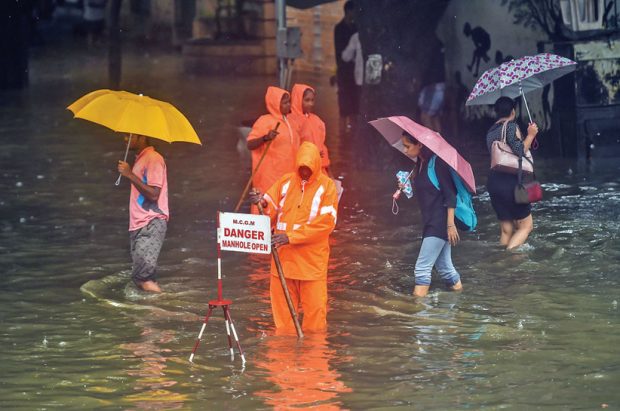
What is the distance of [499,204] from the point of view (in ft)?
45.4

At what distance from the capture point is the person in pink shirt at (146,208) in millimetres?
11906

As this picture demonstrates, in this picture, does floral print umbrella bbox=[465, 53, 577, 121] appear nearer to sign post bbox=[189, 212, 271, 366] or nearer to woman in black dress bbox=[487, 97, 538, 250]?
woman in black dress bbox=[487, 97, 538, 250]

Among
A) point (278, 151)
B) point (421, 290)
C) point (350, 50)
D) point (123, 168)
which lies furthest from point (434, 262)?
point (350, 50)

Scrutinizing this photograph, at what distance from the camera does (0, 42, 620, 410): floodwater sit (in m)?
9.43

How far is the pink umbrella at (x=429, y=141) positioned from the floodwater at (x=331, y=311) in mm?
1093

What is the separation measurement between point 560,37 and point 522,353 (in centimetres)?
1005

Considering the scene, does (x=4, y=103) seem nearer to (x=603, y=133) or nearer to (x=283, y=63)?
(x=283, y=63)

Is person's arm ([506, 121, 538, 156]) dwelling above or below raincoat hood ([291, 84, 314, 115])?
below

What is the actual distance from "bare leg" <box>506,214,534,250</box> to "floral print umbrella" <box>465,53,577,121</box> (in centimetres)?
106

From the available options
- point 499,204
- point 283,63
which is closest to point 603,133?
point 283,63

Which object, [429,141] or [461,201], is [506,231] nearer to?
[461,201]

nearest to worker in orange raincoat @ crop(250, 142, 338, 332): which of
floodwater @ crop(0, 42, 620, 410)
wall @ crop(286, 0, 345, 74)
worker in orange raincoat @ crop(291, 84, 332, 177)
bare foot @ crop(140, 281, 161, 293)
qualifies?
floodwater @ crop(0, 42, 620, 410)

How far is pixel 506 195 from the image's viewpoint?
13648 millimetres

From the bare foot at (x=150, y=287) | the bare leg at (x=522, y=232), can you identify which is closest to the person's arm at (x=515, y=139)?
the bare leg at (x=522, y=232)
